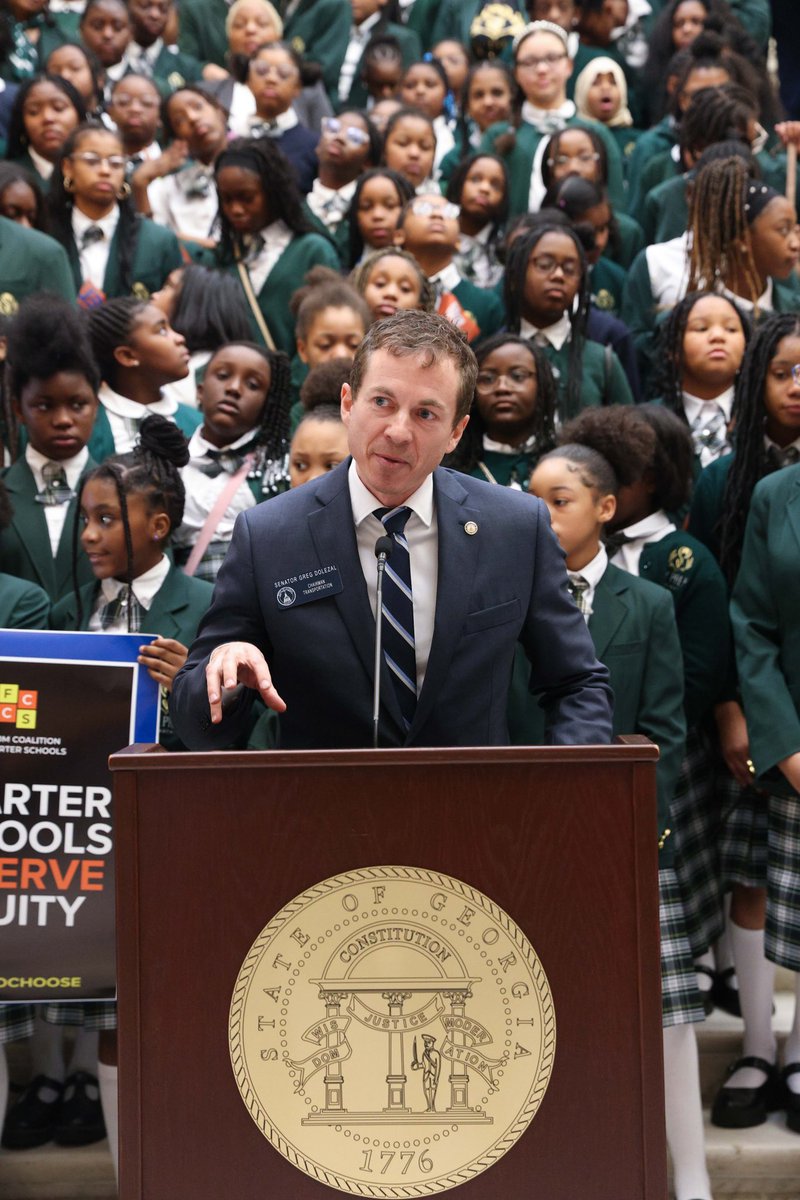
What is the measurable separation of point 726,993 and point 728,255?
10.0 ft

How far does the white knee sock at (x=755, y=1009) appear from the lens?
14.0 feet

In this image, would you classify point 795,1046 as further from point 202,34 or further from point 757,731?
point 202,34

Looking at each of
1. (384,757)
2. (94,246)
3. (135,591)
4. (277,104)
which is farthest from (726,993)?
(277,104)

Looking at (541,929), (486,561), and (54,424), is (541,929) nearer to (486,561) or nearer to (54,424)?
(486,561)

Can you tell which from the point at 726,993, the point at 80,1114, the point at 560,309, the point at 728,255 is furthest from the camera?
the point at 728,255

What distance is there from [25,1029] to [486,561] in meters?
1.97

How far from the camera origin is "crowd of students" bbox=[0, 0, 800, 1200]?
13.3ft

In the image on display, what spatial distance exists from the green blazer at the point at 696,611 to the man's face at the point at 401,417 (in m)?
1.87

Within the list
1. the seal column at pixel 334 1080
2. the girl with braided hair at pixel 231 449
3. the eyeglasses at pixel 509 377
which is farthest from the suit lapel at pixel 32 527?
the seal column at pixel 334 1080

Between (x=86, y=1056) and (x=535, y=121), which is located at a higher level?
(x=535, y=121)

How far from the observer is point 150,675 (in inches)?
143

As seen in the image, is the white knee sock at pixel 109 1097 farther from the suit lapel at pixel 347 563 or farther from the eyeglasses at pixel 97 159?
the eyeglasses at pixel 97 159

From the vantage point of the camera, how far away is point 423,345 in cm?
252

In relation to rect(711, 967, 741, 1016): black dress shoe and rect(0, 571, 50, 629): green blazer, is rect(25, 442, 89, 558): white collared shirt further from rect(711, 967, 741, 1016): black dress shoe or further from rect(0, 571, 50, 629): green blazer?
rect(711, 967, 741, 1016): black dress shoe
